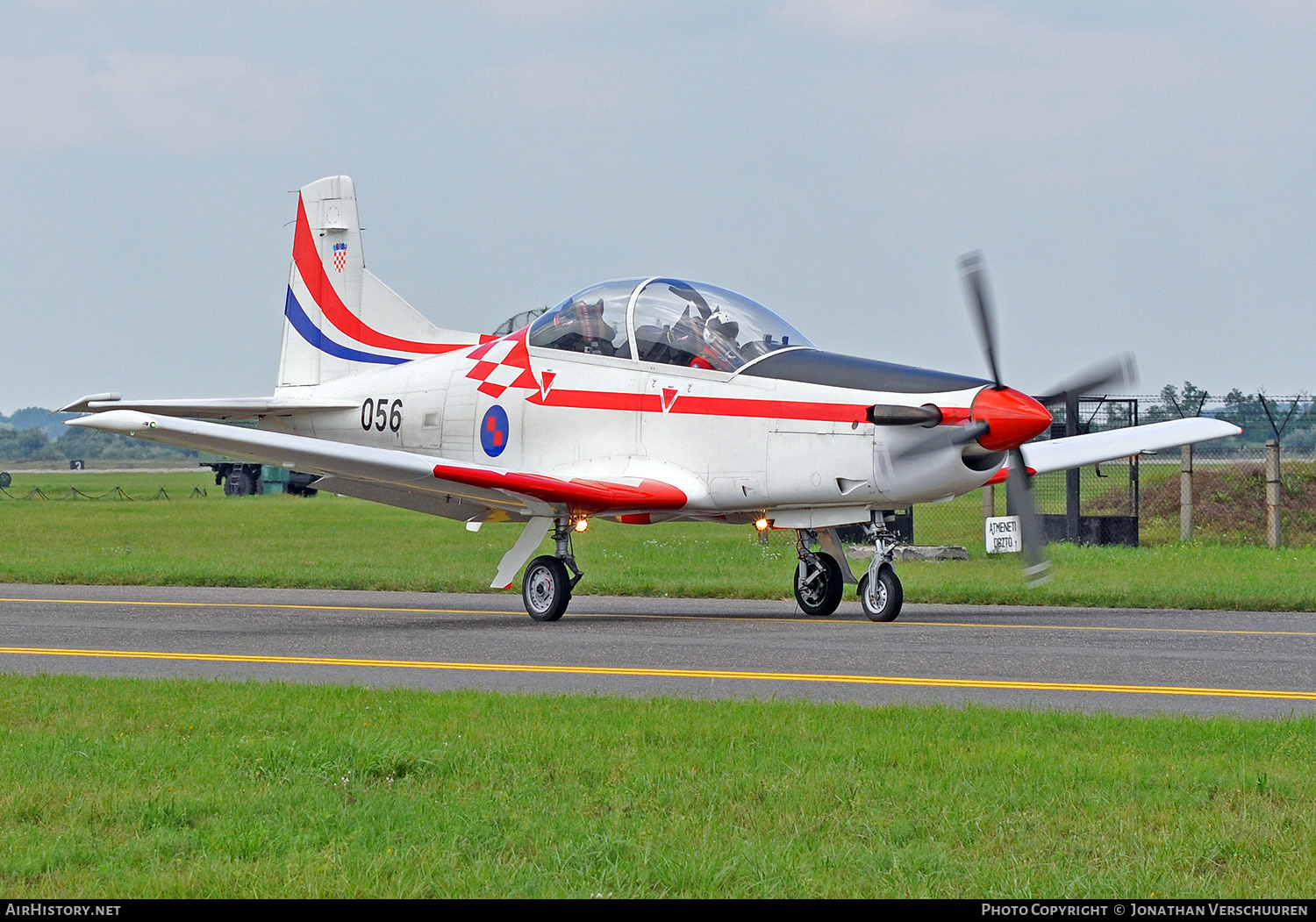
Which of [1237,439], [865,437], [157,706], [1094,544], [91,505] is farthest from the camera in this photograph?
[91,505]

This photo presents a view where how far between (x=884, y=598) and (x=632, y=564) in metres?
8.22

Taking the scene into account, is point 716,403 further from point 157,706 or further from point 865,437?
point 157,706

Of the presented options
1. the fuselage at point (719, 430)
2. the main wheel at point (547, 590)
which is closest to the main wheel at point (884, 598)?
the fuselage at point (719, 430)

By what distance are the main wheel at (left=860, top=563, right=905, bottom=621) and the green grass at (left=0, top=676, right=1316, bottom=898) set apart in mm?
5916

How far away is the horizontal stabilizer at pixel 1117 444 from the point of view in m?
16.4

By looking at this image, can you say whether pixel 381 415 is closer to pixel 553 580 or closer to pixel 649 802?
pixel 553 580

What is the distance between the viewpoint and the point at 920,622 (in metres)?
13.9

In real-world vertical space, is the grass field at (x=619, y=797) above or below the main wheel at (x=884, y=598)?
below

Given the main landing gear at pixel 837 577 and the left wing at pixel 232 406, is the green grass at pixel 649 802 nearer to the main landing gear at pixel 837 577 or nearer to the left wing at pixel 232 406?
the main landing gear at pixel 837 577

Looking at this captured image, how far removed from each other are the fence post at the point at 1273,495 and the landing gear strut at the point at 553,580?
1255 cm

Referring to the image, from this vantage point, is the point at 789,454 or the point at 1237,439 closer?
the point at 789,454
